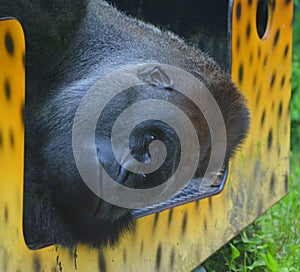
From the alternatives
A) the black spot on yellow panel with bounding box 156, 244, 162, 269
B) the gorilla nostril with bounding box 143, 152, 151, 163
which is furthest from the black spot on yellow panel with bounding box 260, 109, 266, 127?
the gorilla nostril with bounding box 143, 152, 151, 163

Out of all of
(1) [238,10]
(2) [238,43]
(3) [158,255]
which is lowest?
(3) [158,255]

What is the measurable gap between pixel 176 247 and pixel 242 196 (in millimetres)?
505

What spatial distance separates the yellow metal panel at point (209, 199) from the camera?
5.83 ft

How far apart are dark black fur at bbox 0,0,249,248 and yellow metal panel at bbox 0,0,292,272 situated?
11 cm

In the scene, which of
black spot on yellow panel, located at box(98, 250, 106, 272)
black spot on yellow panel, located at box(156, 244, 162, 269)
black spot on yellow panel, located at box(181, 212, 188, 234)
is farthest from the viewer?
black spot on yellow panel, located at box(181, 212, 188, 234)

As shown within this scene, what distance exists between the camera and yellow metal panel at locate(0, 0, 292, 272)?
178 cm

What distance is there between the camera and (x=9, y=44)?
176 centimetres

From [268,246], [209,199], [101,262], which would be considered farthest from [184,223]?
[268,246]

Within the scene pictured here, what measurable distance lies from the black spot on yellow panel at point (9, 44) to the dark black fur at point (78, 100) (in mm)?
420

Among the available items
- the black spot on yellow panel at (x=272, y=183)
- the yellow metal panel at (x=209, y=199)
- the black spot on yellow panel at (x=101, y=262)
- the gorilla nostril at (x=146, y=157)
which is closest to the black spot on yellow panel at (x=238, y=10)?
the yellow metal panel at (x=209, y=199)

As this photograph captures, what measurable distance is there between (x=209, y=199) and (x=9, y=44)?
3.98ft

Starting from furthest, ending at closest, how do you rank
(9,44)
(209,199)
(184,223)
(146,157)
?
(209,199), (184,223), (146,157), (9,44)

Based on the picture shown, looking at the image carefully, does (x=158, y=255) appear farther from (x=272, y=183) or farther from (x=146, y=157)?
(x=272, y=183)

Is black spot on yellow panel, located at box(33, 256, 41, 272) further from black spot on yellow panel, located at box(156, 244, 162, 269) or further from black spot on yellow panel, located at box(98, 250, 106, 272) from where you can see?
black spot on yellow panel, located at box(156, 244, 162, 269)
